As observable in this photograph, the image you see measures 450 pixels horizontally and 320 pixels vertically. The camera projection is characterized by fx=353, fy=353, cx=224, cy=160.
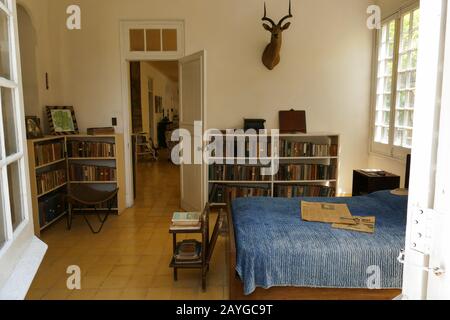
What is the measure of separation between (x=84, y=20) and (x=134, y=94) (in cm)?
433

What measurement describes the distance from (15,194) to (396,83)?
487cm

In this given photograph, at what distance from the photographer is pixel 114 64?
5.40 meters

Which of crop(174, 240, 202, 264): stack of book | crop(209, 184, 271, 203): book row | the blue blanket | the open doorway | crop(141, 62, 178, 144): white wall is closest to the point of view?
the blue blanket

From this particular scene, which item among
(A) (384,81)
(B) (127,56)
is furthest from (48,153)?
(A) (384,81)

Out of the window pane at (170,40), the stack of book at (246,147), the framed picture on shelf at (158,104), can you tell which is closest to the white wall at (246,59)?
the window pane at (170,40)

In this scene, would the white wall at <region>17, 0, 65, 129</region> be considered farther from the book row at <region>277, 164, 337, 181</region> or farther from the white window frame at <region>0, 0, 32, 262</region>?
the white window frame at <region>0, 0, 32, 262</region>

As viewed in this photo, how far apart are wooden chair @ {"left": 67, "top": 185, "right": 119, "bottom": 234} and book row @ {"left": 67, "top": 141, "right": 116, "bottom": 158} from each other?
482 mm

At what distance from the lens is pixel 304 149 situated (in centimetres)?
538

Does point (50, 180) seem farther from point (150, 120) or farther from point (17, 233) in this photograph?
point (150, 120)

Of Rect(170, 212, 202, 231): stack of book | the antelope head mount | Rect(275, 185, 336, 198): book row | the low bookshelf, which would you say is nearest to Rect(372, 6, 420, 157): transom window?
the low bookshelf

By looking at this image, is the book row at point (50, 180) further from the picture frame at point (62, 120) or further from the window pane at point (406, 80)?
the window pane at point (406, 80)

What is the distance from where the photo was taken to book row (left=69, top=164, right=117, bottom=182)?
16.9ft

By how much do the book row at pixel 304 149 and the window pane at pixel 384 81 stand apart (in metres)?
0.75
